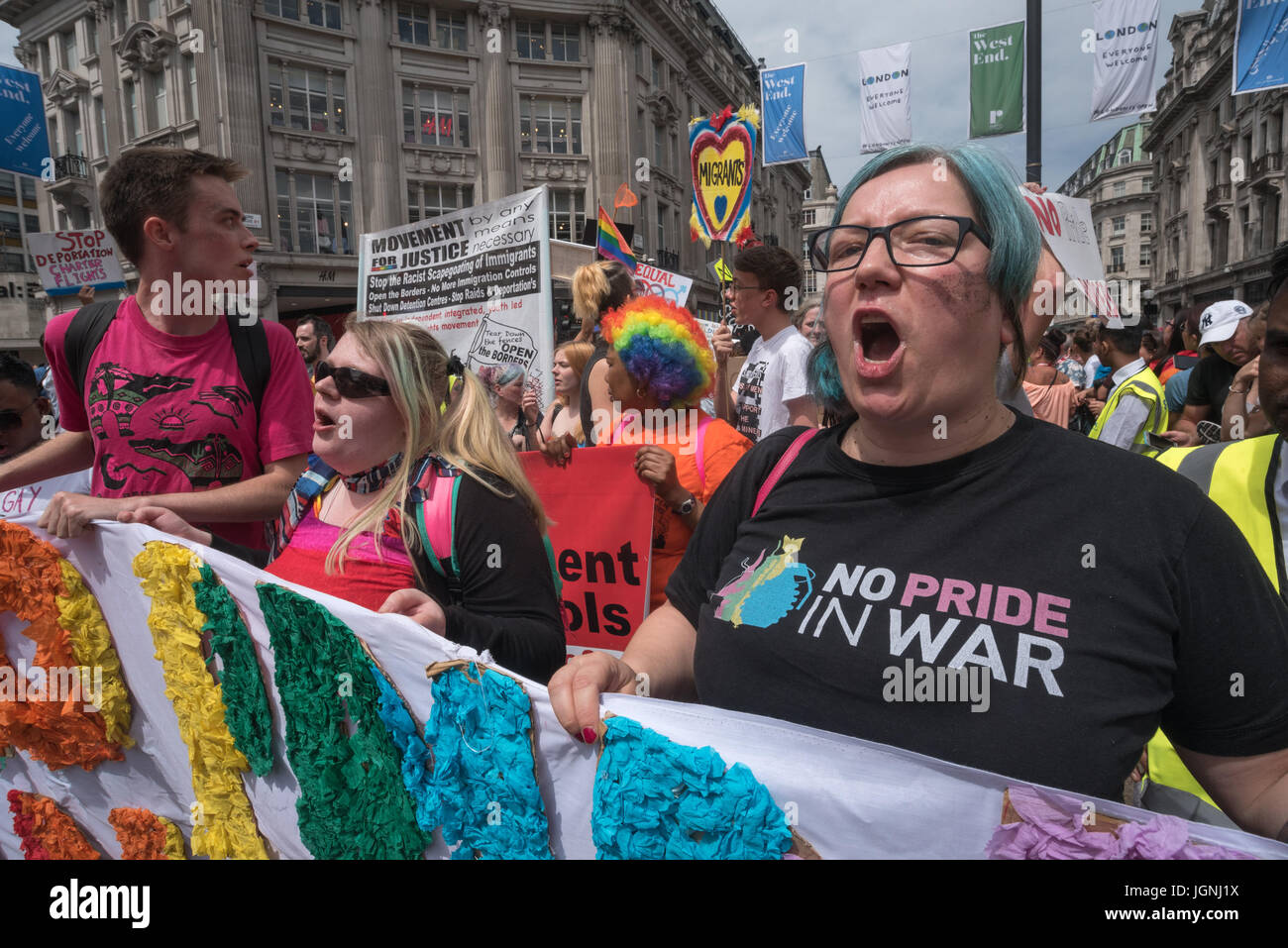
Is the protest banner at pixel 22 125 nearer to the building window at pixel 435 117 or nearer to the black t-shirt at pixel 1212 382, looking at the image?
the black t-shirt at pixel 1212 382

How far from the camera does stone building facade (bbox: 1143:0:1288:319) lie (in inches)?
1332

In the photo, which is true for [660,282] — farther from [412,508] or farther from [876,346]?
[876,346]

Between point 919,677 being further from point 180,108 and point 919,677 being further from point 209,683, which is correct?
point 180,108

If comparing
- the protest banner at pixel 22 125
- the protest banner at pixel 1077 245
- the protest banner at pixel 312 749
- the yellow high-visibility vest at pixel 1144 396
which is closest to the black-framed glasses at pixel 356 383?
the protest banner at pixel 312 749

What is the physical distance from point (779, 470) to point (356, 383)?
1243 mm

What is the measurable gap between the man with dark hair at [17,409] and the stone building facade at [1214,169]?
127 ft

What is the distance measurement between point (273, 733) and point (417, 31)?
107 ft

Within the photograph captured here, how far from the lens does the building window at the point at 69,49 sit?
2892 centimetres

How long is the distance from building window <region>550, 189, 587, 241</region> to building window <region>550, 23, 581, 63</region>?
5.26 metres

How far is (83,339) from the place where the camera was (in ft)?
8.45

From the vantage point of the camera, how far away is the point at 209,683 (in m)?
1.88

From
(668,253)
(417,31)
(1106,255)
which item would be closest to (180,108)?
(417,31)

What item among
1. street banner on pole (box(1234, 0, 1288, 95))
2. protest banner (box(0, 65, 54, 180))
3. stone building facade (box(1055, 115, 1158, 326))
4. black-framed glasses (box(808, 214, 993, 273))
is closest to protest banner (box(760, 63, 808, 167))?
street banner on pole (box(1234, 0, 1288, 95))

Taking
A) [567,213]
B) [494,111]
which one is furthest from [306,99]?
[567,213]
